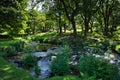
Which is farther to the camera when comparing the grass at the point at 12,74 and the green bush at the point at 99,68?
the grass at the point at 12,74

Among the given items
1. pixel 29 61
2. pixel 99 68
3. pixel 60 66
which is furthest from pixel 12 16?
pixel 99 68

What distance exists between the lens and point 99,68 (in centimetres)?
900

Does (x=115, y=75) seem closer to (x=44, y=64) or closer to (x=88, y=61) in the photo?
(x=88, y=61)

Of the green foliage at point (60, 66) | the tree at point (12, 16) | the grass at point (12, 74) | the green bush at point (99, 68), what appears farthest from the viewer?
the tree at point (12, 16)

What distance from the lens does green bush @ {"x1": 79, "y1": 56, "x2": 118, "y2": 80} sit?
9116 millimetres

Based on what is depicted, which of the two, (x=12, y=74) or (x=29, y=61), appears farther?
(x=29, y=61)

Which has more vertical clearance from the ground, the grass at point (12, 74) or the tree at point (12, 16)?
the tree at point (12, 16)

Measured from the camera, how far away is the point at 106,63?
9.49 metres

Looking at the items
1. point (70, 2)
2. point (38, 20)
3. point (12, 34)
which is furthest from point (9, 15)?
point (38, 20)

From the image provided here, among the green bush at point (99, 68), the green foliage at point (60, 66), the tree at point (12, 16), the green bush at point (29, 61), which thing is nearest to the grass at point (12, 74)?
the green foliage at point (60, 66)

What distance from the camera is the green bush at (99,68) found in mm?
9116

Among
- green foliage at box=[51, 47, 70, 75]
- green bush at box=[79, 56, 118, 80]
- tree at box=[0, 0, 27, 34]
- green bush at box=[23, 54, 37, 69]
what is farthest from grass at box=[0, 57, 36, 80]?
tree at box=[0, 0, 27, 34]

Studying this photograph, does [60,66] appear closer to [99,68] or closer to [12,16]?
[99,68]

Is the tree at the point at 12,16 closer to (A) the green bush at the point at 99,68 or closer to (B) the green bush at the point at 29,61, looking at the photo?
(B) the green bush at the point at 29,61
